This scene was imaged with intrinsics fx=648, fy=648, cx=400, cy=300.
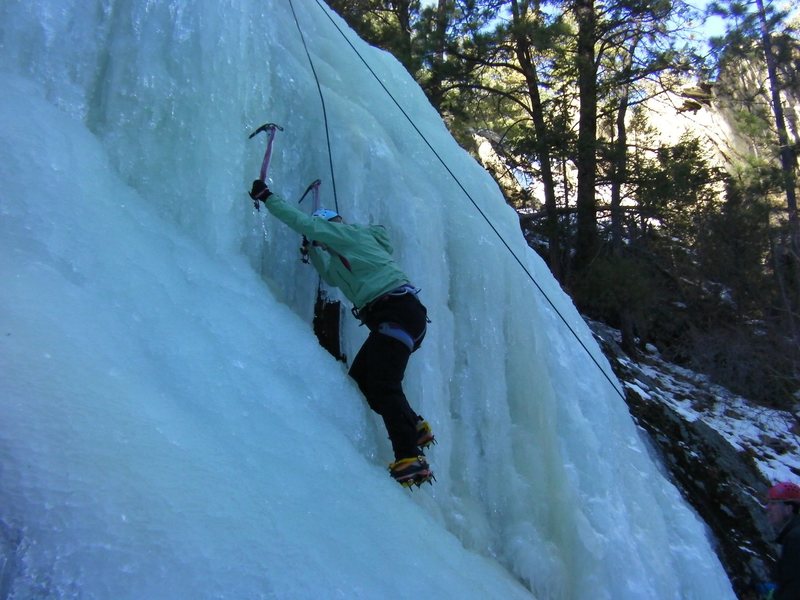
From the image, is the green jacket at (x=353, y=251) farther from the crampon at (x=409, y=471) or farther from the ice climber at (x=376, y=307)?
the crampon at (x=409, y=471)

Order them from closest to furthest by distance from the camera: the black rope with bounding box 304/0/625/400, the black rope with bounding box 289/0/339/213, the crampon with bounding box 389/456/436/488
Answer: the crampon with bounding box 389/456/436/488 < the black rope with bounding box 289/0/339/213 < the black rope with bounding box 304/0/625/400

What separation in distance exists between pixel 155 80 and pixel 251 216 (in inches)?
28.4

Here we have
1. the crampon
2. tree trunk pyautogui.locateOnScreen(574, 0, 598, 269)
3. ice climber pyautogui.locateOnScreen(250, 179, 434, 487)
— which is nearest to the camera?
the crampon

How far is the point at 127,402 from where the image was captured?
1.68m

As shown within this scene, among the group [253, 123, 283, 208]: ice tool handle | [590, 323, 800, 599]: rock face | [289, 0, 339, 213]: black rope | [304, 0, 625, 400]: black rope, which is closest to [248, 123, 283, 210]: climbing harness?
[253, 123, 283, 208]: ice tool handle

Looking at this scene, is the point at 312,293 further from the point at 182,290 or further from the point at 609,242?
the point at 609,242

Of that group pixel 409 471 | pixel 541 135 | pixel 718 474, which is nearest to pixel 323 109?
pixel 409 471

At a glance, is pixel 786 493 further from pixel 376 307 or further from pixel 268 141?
pixel 268 141

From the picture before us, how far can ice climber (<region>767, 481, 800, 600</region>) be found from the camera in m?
2.57

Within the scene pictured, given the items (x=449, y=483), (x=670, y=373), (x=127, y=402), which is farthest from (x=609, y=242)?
(x=127, y=402)

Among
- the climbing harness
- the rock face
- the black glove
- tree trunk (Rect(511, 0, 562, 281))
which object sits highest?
tree trunk (Rect(511, 0, 562, 281))

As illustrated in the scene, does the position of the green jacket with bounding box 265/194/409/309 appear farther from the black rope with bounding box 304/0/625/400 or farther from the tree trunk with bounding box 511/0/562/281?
the tree trunk with bounding box 511/0/562/281

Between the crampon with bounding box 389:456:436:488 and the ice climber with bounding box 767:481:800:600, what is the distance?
1538 millimetres

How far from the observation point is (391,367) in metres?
2.52
